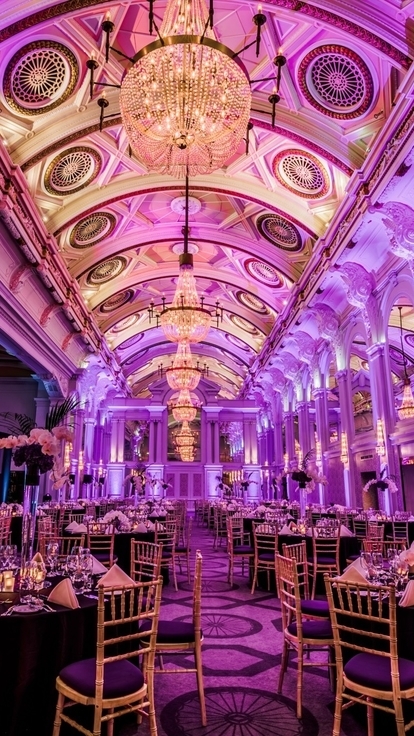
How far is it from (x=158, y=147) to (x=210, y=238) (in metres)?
9.96

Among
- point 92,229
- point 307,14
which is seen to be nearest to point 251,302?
point 92,229

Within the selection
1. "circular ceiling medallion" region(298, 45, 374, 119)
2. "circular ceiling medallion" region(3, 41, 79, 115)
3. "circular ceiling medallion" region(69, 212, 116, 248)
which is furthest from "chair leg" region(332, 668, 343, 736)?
"circular ceiling medallion" region(69, 212, 116, 248)

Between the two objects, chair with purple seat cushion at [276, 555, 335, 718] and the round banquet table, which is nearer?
the round banquet table

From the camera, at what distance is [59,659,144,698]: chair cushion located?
7.96 feet

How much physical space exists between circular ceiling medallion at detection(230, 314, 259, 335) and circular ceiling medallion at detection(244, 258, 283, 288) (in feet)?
12.8

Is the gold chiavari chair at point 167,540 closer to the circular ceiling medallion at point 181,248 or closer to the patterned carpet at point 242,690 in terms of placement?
the patterned carpet at point 242,690

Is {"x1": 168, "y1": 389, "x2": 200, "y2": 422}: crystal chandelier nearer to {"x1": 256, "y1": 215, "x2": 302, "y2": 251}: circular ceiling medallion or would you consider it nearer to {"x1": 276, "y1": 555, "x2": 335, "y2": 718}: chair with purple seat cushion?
{"x1": 256, "y1": 215, "x2": 302, "y2": 251}: circular ceiling medallion

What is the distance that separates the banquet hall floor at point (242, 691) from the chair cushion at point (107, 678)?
1.62 ft

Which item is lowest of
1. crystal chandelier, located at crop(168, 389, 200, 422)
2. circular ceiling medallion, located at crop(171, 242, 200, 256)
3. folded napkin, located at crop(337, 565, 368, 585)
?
folded napkin, located at crop(337, 565, 368, 585)

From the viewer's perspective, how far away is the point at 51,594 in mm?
2943

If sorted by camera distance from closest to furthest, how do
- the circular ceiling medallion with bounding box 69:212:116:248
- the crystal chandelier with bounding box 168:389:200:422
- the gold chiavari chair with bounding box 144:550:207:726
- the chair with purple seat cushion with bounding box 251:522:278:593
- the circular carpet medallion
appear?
the circular carpet medallion
the gold chiavari chair with bounding box 144:550:207:726
the chair with purple seat cushion with bounding box 251:522:278:593
the circular ceiling medallion with bounding box 69:212:116:248
the crystal chandelier with bounding box 168:389:200:422

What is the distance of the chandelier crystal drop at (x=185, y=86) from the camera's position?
149 inches

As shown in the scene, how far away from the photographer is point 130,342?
Answer: 2305 cm

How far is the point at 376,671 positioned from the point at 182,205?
473 inches
